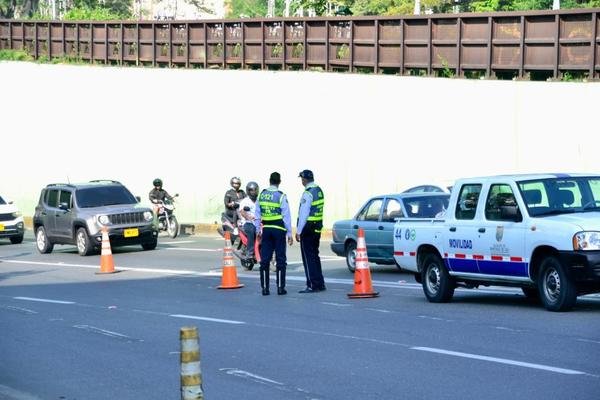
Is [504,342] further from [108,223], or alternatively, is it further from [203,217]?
[203,217]

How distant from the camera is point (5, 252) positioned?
113 feet

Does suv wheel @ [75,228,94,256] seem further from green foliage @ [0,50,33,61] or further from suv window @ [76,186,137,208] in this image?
green foliage @ [0,50,33,61]

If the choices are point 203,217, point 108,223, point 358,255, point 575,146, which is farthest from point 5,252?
point 358,255

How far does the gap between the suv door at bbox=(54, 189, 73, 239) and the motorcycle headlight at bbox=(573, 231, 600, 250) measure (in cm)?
1933

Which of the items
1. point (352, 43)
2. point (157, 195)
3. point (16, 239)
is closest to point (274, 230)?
point (157, 195)

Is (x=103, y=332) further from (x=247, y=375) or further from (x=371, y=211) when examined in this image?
(x=371, y=211)

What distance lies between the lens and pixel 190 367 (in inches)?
271

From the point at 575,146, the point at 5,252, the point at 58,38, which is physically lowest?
the point at 5,252

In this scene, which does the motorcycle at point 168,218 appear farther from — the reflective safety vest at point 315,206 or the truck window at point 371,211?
the reflective safety vest at point 315,206

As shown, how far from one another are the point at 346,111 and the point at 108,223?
372 inches

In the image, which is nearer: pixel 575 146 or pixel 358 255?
pixel 358 255

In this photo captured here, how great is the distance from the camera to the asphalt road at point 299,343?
425 inches

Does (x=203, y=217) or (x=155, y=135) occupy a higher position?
(x=155, y=135)

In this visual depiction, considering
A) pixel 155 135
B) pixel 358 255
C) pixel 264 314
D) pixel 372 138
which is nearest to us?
pixel 264 314
